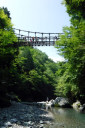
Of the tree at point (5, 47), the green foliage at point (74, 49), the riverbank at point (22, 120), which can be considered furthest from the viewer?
the tree at point (5, 47)

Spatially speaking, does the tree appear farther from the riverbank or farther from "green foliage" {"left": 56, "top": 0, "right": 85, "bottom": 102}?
"green foliage" {"left": 56, "top": 0, "right": 85, "bottom": 102}

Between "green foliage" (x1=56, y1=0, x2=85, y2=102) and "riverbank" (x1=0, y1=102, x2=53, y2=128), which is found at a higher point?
"green foliage" (x1=56, y1=0, x2=85, y2=102)

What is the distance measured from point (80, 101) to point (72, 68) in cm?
1547

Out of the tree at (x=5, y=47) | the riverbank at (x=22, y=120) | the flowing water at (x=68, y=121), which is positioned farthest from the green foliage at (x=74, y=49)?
the tree at (x=5, y=47)

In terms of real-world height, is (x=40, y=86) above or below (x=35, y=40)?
below

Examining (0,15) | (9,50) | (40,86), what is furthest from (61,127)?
(40,86)

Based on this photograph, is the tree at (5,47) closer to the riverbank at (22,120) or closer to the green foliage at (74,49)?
the riverbank at (22,120)

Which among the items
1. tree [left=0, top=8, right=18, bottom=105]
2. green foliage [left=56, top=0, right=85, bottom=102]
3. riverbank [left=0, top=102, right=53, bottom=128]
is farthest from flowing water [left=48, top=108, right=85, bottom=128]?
tree [left=0, top=8, right=18, bottom=105]

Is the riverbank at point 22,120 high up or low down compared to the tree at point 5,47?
down

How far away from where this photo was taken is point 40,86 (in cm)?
4662

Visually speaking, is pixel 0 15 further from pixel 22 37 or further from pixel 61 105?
pixel 61 105

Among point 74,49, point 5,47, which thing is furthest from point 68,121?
point 5,47

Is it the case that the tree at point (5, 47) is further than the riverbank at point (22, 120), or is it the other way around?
the tree at point (5, 47)

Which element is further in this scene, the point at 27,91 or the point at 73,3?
the point at 27,91
